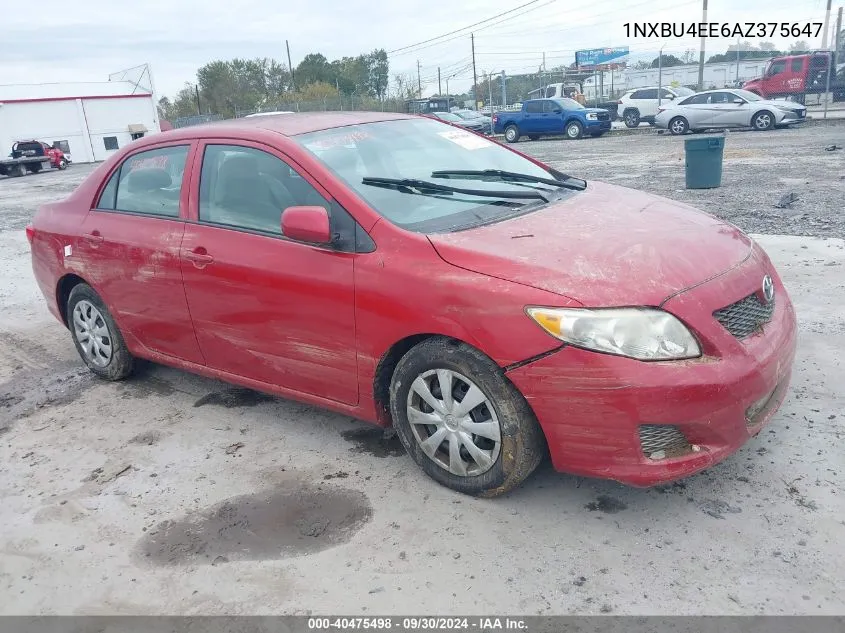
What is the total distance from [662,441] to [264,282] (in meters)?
2.05

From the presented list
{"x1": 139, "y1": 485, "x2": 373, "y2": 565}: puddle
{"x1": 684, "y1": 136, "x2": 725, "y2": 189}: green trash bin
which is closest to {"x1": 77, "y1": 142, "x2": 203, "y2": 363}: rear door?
{"x1": 139, "y1": 485, "x2": 373, "y2": 565}: puddle

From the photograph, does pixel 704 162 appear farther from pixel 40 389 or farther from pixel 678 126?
pixel 678 126

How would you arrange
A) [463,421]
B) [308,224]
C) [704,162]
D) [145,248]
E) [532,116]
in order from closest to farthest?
[463,421], [308,224], [145,248], [704,162], [532,116]

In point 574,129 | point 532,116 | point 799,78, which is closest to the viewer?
point 799,78

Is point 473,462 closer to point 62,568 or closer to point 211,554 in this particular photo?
point 211,554

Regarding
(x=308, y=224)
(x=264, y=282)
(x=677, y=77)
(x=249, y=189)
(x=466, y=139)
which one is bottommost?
(x=264, y=282)

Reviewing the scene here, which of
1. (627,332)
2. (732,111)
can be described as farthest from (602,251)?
(732,111)

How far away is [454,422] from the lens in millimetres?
3125

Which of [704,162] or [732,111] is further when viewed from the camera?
[732,111]

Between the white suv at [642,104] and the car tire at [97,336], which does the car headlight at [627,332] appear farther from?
the white suv at [642,104]

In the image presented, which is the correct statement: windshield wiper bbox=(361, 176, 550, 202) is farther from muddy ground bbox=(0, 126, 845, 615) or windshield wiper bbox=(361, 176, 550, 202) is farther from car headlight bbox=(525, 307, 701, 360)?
muddy ground bbox=(0, 126, 845, 615)

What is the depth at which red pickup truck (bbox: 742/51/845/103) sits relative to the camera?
25.1 metres

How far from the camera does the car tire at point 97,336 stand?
15.7 feet

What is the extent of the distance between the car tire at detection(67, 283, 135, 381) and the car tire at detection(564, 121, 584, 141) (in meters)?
23.3
